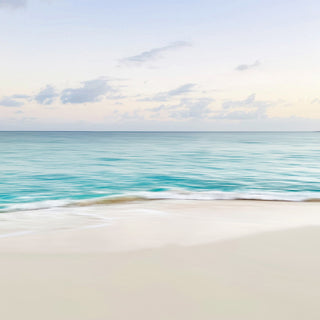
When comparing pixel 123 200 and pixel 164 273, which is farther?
pixel 123 200

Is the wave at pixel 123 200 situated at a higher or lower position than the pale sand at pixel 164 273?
lower

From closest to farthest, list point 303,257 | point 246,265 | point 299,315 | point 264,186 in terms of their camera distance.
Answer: point 299,315, point 246,265, point 303,257, point 264,186

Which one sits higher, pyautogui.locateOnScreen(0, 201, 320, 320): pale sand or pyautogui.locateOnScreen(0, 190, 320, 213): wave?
pyautogui.locateOnScreen(0, 201, 320, 320): pale sand

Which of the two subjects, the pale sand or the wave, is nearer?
the pale sand

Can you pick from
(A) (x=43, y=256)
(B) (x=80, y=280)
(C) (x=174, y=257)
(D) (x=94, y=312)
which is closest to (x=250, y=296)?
(C) (x=174, y=257)

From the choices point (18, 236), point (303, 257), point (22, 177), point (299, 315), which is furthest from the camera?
point (22, 177)

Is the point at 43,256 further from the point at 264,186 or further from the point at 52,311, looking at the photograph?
the point at 264,186

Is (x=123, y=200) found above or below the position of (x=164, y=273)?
below

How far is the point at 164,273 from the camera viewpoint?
261 centimetres

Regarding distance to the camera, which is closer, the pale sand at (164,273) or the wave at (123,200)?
the pale sand at (164,273)

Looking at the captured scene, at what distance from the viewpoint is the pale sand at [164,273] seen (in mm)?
2088

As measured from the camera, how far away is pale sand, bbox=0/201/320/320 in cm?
209

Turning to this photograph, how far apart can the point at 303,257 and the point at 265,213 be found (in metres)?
2.48

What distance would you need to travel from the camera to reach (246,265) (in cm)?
277
